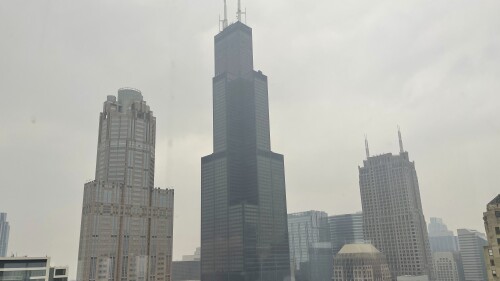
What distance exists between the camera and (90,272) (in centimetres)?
11112

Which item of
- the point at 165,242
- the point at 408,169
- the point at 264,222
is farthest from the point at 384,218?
the point at 165,242

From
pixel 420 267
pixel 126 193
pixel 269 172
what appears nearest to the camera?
pixel 126 193

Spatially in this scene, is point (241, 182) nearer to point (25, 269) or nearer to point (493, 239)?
point (25, 269)

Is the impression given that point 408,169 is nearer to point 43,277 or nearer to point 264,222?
point 264,222

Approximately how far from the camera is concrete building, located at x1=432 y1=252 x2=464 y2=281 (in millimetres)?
190500

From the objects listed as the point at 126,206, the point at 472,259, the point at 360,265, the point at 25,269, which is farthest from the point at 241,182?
the point at 25,269

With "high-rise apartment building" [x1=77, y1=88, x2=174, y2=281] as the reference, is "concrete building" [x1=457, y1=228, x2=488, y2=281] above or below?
below

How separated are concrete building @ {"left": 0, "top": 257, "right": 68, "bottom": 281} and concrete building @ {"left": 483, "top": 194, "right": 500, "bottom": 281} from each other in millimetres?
57136

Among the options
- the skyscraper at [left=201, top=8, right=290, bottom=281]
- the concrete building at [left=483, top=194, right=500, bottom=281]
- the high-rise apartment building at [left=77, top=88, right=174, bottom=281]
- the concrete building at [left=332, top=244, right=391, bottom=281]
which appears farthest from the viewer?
the skyscraper at [left=201, top=8, right=290, bottom=281]

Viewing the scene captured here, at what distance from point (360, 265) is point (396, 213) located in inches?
1535

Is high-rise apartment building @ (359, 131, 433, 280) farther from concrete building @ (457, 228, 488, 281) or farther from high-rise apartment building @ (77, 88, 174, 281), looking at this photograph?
high-rise apartment building @ (77, 88, 174, 281)

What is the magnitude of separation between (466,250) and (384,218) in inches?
1576

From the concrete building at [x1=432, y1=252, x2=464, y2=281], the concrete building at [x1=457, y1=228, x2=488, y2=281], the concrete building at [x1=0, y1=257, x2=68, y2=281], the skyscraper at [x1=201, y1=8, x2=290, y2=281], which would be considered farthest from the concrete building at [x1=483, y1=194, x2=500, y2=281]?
the concrete building at [x1=432, y1=252, x2=464, y2=281]

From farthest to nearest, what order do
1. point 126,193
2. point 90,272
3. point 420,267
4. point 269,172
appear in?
1. point 269,172
2. point 420,267
3. point 126,193
4. point 90,272
